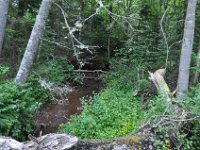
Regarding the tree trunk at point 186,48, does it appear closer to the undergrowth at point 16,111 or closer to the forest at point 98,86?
the forest at point 98,86

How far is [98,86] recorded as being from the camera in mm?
15984

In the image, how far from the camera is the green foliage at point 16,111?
786cm

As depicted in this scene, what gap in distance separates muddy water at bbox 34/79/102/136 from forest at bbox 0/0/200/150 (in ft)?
0.11

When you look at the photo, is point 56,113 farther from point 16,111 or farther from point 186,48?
point 186,48

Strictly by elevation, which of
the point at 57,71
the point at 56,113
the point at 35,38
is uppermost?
the point at 35,38

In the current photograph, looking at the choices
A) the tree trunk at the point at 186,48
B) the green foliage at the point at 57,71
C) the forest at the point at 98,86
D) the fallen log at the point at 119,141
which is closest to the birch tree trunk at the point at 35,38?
the forest at the point at 98,86

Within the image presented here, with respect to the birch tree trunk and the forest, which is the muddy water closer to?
the forest

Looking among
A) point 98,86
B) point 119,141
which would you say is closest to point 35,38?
point 119,141

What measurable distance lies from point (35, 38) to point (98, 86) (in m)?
6.68

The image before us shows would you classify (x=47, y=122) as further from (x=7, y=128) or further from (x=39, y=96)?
(x=7, y=128)

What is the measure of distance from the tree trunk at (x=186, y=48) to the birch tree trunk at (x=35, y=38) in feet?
15.5

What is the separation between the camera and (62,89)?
13.7 m

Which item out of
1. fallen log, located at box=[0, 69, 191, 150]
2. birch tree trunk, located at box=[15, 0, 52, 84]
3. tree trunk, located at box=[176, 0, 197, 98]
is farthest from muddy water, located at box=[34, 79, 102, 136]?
tree trunk, located at box=[176, 0, 197, 98]

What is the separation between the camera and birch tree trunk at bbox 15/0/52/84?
31.8 feet
